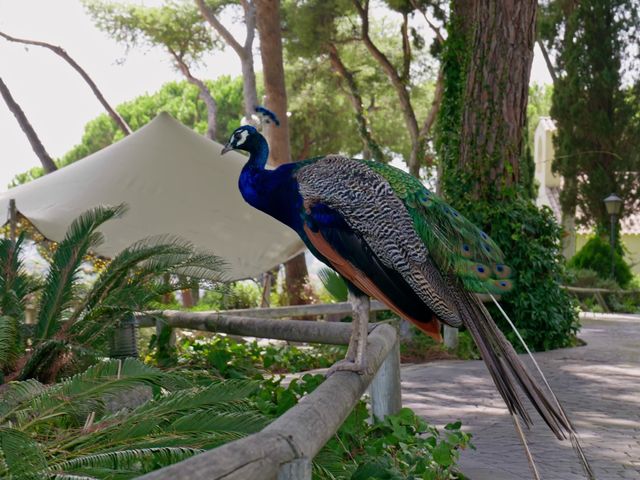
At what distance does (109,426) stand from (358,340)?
1.47 metres

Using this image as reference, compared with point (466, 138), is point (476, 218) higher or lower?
lower

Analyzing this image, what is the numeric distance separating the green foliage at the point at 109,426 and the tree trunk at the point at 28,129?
14725 mm

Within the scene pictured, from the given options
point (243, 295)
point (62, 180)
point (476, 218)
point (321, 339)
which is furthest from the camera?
point (243, 295)

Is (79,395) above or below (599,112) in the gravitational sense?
below

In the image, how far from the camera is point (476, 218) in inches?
442

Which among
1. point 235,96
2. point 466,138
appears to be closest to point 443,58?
point 466,138

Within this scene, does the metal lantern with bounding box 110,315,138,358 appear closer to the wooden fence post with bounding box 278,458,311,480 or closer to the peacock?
the peacock

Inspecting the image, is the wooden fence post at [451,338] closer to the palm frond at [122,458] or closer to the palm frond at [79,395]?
the palm frond at [79,395]

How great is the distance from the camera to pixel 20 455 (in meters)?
2.41

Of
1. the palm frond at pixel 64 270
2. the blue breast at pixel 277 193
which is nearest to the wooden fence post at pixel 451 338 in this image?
the palm frond at pixel 64 270

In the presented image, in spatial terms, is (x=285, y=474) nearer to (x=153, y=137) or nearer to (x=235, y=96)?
(x=153, y=137)

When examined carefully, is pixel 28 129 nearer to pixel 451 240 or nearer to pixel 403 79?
pixel 403 79

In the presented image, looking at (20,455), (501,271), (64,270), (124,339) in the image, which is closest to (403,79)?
(124,339)

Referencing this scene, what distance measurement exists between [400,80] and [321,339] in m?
18.5
